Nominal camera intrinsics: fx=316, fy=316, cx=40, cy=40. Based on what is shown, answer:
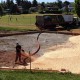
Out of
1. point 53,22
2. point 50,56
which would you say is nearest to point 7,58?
point 50,56

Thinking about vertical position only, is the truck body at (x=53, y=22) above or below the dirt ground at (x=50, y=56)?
below

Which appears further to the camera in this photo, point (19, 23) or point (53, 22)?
point (19, 23)

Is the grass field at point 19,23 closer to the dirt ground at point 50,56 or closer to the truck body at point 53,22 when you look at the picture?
the truck body at point 53,22

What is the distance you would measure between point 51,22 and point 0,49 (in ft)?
72.3

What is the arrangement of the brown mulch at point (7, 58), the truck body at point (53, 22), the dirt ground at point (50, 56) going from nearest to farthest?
the dirt ground at point (50, 56) → the brown mulch at point (7, 58) → the truck body at point (53, 22)

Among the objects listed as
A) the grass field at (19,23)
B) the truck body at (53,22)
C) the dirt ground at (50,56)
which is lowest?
the grass field at (19,23)

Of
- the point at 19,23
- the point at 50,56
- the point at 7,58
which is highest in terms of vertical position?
the point at 7,58

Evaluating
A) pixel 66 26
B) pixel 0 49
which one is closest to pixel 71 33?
pixel 66 26

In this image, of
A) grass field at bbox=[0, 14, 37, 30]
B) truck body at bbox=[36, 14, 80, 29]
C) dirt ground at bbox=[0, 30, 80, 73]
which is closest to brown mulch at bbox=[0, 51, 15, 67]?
dirt ground at bbox=[0, 30, 80, 73]

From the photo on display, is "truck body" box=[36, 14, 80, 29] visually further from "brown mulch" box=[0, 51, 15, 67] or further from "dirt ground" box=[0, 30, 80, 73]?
"brown mulch" box=[0, 51, 15, 67]

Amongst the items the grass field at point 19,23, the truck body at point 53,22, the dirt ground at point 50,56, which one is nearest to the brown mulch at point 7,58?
the dirt ground at point 50,56

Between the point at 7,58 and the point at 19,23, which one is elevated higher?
the point at 7,58

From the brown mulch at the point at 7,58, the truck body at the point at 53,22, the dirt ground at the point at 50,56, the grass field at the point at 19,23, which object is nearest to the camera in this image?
the dirt ground at the point at 50,56

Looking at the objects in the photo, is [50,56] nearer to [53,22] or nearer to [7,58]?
[7,58]
